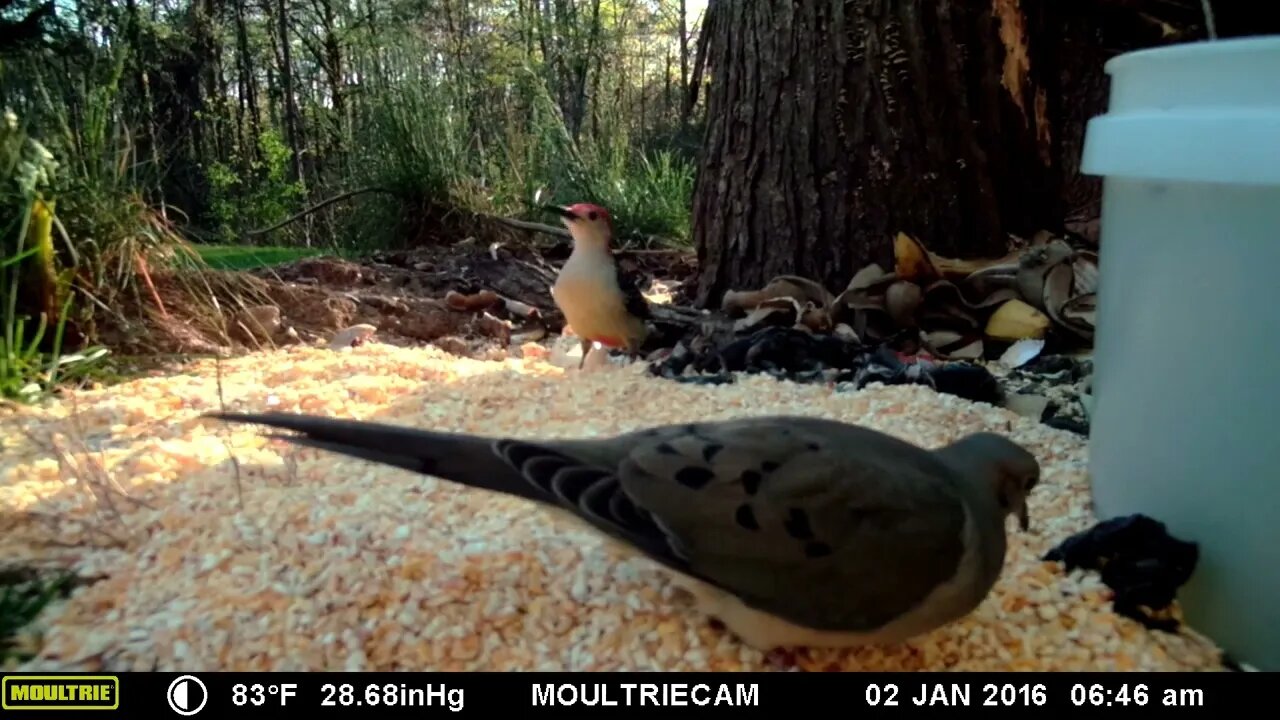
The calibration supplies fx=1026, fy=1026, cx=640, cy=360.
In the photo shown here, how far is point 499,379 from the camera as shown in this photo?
340 centimetres

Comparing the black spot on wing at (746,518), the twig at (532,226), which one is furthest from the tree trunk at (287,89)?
the black spot on wing at (746,518)

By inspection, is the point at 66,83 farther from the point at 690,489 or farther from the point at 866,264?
the point at 690,489

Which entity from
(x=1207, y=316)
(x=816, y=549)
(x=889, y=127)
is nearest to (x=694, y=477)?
(x=816, y=549)

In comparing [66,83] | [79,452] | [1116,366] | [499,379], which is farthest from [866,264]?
[66,83]

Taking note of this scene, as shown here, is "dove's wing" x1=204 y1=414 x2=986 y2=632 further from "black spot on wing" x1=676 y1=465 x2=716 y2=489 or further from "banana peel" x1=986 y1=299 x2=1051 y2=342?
"banana peel" x1=986 y1=299 x2=1051 y2=342

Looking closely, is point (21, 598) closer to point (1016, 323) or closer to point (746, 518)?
point (746, 518)

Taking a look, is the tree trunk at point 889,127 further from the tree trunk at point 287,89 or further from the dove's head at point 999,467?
the tree trunk at point 287,89

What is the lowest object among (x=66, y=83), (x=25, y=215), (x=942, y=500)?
(x=942, y=500)

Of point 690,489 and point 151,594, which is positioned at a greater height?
point 690,489

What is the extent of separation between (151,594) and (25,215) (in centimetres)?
217

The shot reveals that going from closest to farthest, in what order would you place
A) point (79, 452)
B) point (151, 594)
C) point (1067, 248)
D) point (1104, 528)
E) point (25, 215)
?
point (151, 594), point (1104, 528), point (79, 452), point (25, 215), point (1067, 248)

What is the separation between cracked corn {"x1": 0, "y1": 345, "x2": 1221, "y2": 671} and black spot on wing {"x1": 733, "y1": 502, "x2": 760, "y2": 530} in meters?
0.25

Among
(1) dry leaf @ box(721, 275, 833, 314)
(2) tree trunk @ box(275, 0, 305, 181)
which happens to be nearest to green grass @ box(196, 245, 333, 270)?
(1) dry leaf @ box(721, 275, 833, 314)
